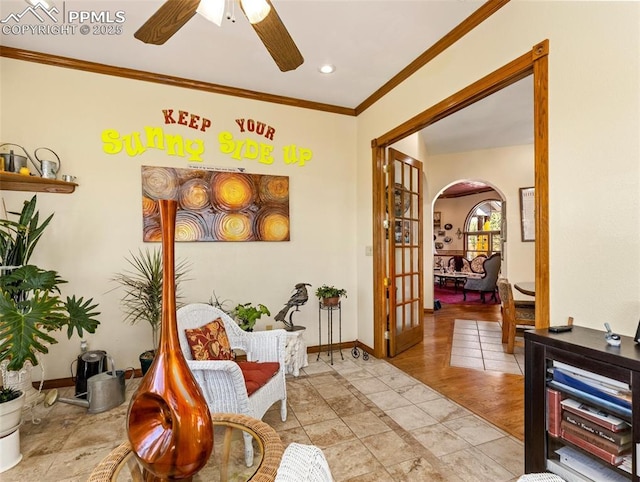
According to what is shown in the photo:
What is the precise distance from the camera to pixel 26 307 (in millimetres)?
2125

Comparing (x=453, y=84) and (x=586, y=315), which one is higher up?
(x=453, y=84)

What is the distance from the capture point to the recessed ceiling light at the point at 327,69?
3082mm

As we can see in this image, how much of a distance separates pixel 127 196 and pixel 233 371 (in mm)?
2220

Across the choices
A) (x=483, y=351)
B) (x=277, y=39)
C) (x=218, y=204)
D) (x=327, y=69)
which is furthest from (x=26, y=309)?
(x=483, y=351)

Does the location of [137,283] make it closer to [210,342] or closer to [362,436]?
[210,342]

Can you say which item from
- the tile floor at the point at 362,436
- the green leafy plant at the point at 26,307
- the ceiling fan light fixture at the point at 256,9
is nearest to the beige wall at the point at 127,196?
the green leafy plant at the point at 26,307

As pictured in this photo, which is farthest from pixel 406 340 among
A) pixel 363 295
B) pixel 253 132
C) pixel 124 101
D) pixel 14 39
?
pixel 14 39

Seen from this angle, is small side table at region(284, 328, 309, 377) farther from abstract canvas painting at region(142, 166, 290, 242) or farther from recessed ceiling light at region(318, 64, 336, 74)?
recessed ceiling light at region(318, 64, 336, 74)

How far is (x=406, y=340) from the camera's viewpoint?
3.98 metres

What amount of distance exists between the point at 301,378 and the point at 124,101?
10.3 ft

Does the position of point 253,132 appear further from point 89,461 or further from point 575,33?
point 89,461

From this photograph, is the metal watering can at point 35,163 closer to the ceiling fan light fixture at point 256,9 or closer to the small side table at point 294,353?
the ceiling fan light fixture at point 256,9

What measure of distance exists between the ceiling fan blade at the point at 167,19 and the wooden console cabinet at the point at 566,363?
7.38ft

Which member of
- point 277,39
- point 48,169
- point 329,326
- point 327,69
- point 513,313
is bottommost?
point 329,326
